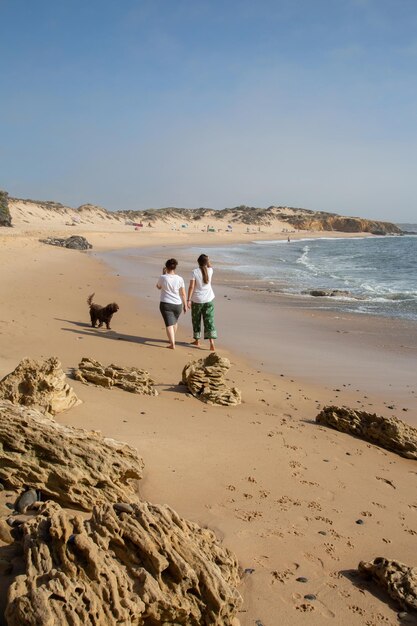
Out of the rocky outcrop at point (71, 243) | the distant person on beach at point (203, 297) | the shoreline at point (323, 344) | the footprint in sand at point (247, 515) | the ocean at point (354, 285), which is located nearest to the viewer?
the footprint in sand at point (247, 515)

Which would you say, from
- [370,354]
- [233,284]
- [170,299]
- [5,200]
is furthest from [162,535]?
[5,200]

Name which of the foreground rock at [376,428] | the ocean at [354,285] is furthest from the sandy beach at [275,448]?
the ocean at [354,285]

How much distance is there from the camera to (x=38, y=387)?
4590 millimetres

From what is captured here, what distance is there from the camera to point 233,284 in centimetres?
1964

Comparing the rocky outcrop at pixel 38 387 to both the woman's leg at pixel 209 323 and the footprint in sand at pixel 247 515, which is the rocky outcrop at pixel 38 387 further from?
the woman's leg at pixel 209 323

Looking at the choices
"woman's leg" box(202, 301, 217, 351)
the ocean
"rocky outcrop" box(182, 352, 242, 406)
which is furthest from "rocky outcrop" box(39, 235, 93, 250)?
"rocky outcrop" box(182, 352, 242, 406)

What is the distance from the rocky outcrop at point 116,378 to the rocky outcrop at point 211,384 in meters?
0.44

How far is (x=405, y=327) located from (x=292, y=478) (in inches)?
344

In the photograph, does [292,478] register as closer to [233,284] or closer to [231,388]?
[231,388]

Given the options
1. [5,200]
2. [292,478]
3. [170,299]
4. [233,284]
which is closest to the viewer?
[292,478]

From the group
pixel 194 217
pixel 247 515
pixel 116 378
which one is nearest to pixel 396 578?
pixel 247 515

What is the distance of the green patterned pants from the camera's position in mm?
8891

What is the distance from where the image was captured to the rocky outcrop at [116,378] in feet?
19.4

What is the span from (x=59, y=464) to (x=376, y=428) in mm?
3311
